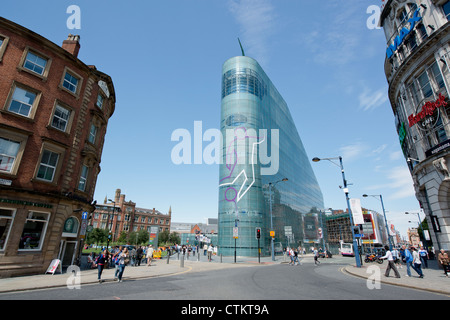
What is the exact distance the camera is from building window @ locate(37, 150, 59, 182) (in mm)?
14914

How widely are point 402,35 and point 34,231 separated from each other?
117ft

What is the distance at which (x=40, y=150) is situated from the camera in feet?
48.4

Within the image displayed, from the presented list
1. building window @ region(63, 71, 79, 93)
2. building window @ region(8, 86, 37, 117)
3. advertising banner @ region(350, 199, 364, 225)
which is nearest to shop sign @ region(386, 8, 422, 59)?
advertising banner @ region(350, 199, 364, 225)

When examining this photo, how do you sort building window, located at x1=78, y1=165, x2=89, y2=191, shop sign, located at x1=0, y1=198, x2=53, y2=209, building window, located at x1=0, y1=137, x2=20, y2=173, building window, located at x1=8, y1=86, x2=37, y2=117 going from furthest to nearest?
building window, located at x1=78, y1=165, x2=89, y2=191, building window, located at x1=8, y1=86, x2=37, y2=117, building window, located at x1=0, y1=137, x2=20, y2=173, shop sign, located at x1=0, y1=198, x2=53, y2=209

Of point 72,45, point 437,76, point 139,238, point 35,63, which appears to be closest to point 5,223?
point 35,63

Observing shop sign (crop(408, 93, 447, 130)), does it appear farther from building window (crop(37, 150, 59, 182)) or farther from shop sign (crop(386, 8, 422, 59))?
building window (crop(37, 150, 59, 182))

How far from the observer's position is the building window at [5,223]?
12782mm

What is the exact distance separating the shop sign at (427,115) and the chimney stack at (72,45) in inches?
1199

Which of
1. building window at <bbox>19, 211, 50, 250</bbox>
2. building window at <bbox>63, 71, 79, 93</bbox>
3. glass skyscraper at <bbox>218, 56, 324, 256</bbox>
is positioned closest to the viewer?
building window at <bbox>19, 211, 50, 250</bbox>

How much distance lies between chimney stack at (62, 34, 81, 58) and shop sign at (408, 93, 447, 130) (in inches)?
1199

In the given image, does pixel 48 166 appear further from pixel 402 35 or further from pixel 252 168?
pixel 252 168

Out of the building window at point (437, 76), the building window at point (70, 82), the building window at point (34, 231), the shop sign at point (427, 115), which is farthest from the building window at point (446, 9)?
the building window at point (34, 231)

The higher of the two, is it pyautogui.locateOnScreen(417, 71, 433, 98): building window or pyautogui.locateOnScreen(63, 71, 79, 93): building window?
pyautogui.locateOnScreen(417, 71, 433, 98): building window
